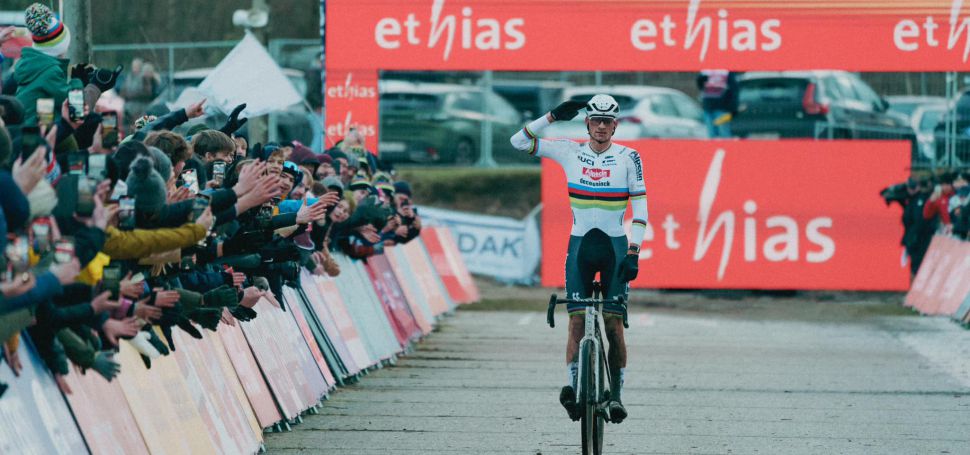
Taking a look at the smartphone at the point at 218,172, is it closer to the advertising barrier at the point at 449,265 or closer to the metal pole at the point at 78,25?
the metal pole at the point at 78,25

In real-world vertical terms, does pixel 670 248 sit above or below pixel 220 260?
below

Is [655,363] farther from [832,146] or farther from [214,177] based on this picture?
[832,146]

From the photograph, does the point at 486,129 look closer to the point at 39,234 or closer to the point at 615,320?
the point at 615,320

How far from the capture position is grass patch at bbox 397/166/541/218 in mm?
31953

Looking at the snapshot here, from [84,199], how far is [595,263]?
4.33 m

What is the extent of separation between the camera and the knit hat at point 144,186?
822 centimetres

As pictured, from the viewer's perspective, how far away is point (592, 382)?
1019 cm

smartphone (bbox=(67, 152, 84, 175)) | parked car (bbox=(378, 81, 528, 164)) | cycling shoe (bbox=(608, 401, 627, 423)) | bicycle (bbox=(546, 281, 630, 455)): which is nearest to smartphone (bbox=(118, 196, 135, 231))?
smartphone (bbox=(67, 152, 84, 175))

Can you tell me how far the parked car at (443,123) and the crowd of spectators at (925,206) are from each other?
7560 mm

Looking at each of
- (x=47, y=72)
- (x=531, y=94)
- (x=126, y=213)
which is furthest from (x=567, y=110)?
(x=531, y=94)

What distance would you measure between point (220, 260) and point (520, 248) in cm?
1882

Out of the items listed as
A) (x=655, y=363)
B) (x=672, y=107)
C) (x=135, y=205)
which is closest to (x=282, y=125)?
(x=672, y=107)

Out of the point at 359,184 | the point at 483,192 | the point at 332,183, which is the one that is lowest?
the point at 483,192

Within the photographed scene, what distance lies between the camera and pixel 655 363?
16.9m
